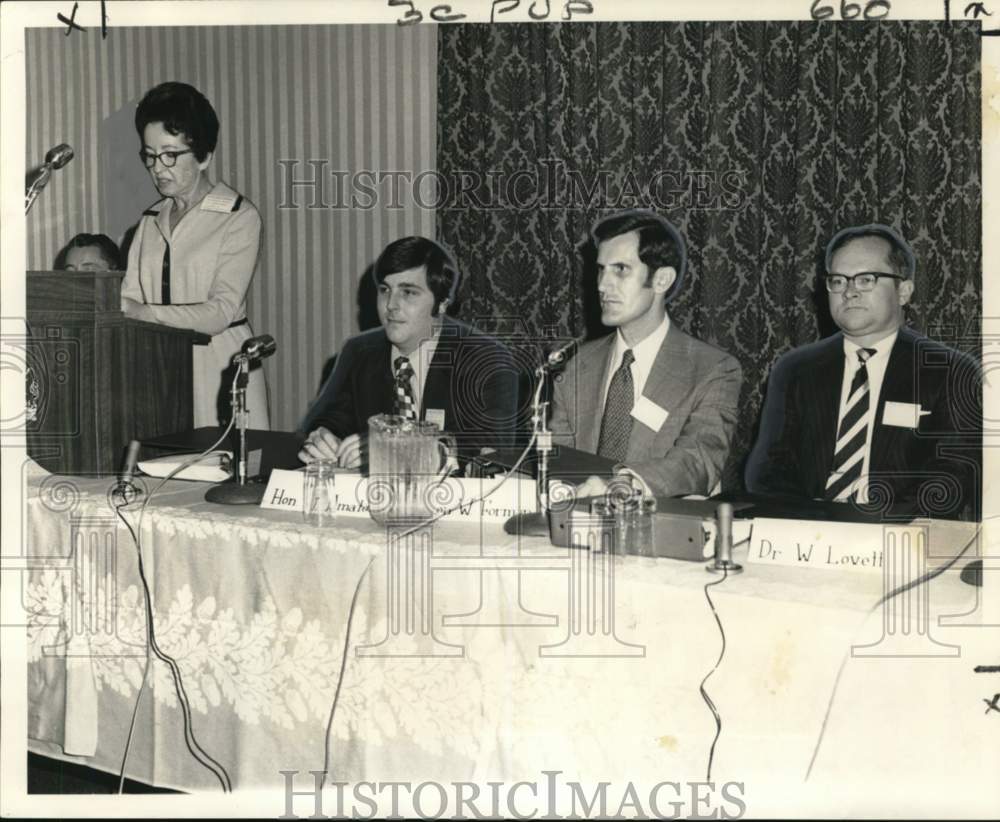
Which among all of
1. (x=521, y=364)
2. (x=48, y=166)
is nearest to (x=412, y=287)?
(x=521, y=364)

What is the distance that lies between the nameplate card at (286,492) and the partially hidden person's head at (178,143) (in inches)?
64.9

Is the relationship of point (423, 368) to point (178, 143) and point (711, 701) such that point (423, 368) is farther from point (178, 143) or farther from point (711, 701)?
point (711, 701)

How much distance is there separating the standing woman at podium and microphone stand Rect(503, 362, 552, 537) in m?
1.66

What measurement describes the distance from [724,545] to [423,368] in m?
1.58

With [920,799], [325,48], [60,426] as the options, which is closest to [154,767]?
[60,426]

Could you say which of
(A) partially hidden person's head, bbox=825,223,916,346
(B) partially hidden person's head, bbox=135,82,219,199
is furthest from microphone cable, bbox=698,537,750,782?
(B) partially hidden person's head, bbox=135,82,219,199

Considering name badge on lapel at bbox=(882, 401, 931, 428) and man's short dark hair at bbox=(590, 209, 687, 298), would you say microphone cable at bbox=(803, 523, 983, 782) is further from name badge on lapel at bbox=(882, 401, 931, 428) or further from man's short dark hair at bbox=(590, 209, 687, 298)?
man's short dark hair at bbox=(590, 209, 687, 298)

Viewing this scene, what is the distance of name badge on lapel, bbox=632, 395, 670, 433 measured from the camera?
2881 millimetres

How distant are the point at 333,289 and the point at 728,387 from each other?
2006 millimetres

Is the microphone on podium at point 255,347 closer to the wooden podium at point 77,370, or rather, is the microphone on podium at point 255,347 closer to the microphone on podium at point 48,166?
the wooden podium at point 77,370

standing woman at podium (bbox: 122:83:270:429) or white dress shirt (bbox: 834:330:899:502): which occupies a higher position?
standing woman at podium (bbox: 122:83:270:429)

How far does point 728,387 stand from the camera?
2.91 m

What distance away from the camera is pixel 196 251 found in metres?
3.67

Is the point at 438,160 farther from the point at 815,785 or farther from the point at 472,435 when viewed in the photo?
the point at 815,785
